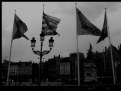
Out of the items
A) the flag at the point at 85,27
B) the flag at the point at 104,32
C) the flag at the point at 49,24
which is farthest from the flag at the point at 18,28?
the flag at the point at 104,32

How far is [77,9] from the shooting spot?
2247 cm

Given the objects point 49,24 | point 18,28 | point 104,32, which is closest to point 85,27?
point 104,32

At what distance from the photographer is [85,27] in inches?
828

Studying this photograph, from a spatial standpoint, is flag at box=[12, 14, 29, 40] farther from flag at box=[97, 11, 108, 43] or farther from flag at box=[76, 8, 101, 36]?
flag at box=[97, 11, 108, 43]

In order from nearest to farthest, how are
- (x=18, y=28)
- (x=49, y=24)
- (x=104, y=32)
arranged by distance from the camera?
(x=49, y=24) < (x=18, y=28) < (x=104, y=32)

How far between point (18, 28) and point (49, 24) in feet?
12.6

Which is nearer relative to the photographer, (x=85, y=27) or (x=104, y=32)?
(x=85, y=27)

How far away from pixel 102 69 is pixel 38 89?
96.5 metres

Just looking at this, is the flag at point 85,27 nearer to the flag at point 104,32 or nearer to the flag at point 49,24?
the flag at point 104,32

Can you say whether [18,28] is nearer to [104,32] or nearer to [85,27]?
[85,27]

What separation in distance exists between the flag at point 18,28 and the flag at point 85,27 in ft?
19.6

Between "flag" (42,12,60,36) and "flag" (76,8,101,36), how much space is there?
7.93ft

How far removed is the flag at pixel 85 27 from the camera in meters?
20.7

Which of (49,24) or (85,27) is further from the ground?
(49,24)
